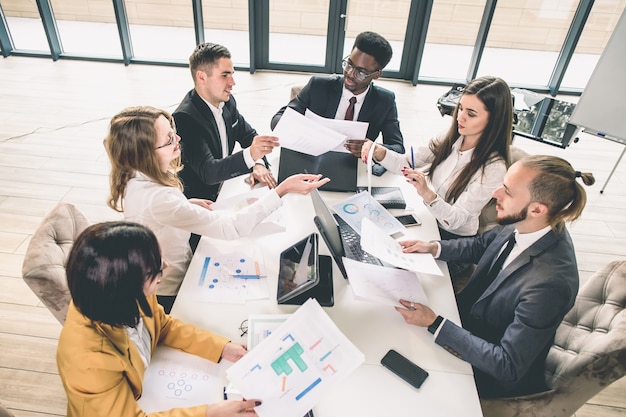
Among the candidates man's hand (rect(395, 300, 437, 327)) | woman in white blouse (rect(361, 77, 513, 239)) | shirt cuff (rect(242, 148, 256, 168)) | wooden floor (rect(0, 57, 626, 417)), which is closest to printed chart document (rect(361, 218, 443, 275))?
man's hand (rect(395, 300, 437, 327))

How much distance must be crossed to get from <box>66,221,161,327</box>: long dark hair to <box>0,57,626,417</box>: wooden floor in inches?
51.3

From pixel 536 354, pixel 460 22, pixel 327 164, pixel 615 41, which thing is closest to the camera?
pixel 536 354

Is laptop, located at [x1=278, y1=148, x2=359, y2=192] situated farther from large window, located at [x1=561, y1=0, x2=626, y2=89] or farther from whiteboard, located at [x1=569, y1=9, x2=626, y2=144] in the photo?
large window, located at [x1=561, y1=0, x2=626, y2=89]

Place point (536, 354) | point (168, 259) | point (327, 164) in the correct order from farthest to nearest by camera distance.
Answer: point (327, 164) < point (168, 259) < point (536, 354)

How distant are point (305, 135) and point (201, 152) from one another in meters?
0.59

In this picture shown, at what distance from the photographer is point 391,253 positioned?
169cm

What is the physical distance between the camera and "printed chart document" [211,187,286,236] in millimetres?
1953

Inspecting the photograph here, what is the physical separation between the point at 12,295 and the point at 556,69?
6365 mm

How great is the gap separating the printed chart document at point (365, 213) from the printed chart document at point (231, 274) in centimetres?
49

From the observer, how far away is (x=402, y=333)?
1534 millimetres

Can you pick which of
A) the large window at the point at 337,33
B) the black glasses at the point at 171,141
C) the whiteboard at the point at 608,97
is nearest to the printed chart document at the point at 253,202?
the black glasses at the point at 171,141

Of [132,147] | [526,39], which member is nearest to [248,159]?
[132,147]

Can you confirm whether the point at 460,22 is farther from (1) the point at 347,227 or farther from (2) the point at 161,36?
(1) the point at 347,227

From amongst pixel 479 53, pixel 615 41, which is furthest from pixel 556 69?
pixel 615 41
